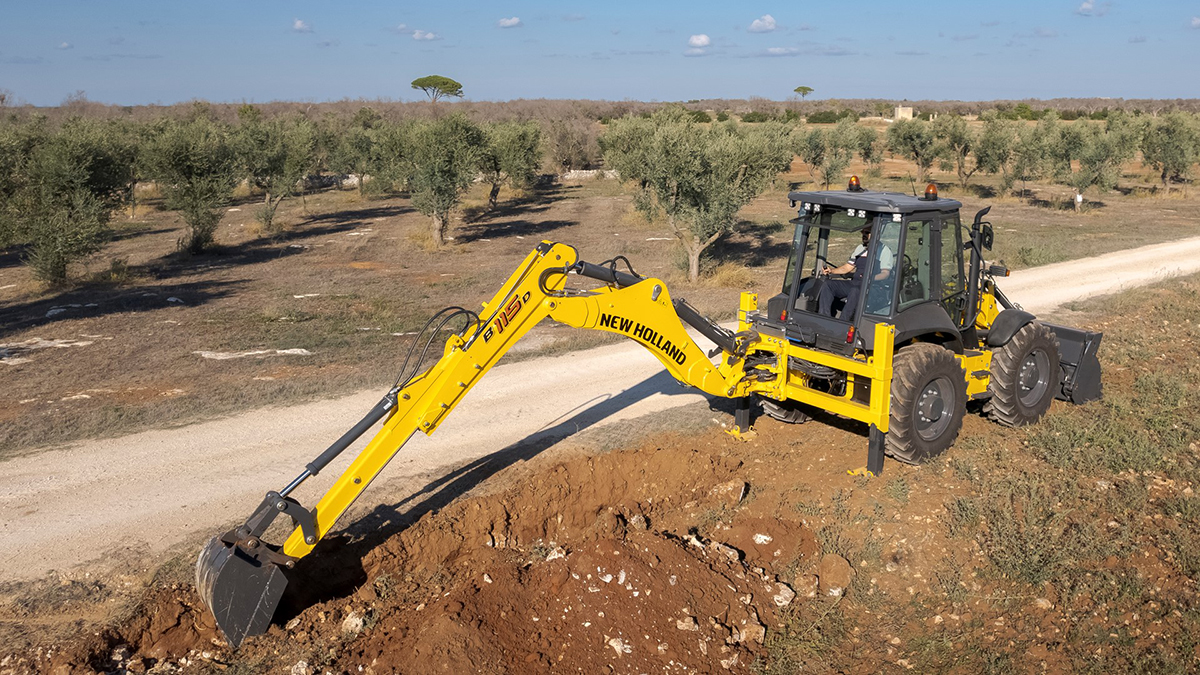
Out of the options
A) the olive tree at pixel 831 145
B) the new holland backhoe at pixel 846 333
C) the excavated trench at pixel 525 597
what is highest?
the olive tree at pixel 831 145

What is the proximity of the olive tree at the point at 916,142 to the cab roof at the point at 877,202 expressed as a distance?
37.9 m

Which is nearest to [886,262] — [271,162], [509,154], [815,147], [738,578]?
[738,578]

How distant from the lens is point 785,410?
9.98 metres

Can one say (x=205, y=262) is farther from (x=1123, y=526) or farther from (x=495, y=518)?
(x=1123, y=526)

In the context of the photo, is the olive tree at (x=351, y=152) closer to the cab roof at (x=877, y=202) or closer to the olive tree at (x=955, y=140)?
the olive tree at (x=955, y=140)

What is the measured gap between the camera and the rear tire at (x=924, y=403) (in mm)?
8219

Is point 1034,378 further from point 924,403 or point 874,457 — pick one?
point 874,457

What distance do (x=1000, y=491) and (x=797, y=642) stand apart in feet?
10.3

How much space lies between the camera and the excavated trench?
5.93 metres

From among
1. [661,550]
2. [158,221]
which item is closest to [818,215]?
[661,550]

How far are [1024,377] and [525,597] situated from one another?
6.57m

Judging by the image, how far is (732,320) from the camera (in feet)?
Result: 52.9

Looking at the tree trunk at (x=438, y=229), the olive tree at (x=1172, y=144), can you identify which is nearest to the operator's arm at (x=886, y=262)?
the tree trunk at (x=438, y=229)

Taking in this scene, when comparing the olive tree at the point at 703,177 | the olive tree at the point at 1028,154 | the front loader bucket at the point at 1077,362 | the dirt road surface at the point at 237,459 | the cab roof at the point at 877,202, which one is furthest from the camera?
the olive tree at the point at 1028,154
